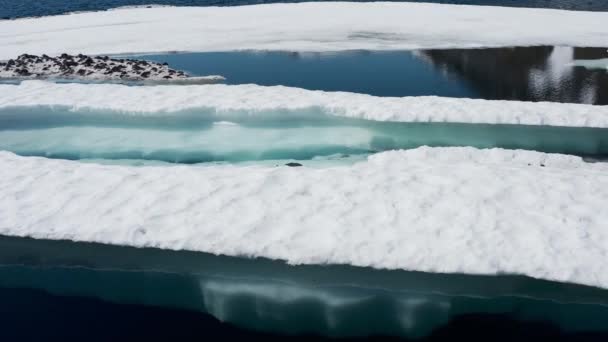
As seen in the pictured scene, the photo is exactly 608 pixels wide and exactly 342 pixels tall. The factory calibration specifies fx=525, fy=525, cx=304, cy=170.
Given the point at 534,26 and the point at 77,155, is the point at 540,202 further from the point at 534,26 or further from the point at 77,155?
the point at 534,26

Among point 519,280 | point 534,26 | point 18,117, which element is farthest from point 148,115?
point 534,26

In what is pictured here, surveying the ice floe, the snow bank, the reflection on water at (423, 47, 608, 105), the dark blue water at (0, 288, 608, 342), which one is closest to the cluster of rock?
the ice floe

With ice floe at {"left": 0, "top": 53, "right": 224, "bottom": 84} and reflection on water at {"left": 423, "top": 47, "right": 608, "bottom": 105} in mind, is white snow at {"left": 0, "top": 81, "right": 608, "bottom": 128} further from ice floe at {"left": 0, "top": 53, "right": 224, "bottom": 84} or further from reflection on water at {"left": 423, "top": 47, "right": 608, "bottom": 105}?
ice floe at {"left": 0, "top": 53, "right": 224, "bottom": 84}

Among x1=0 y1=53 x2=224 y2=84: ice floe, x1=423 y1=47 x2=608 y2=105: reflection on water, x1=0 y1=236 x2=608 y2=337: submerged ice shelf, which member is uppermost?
x1=0 y1=53 x2=224 y2=84: ice floe

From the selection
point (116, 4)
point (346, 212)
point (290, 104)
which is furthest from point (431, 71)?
point (116, 4)

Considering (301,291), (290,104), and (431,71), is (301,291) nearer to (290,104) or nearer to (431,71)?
(290,104)

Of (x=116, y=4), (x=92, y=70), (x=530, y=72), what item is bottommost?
(x=530, y=72)

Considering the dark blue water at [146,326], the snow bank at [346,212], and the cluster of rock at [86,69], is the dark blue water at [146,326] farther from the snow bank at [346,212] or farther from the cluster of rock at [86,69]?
the cluster of rock at [86,69]
